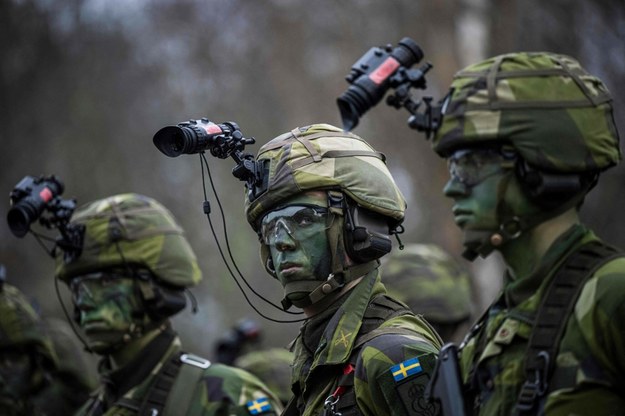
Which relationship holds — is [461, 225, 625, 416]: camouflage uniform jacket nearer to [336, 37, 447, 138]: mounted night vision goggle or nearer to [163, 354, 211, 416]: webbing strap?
[336, 37, 447, 138]: mounted night vision goggle

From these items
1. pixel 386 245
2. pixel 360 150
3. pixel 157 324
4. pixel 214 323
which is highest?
pixel 360 150

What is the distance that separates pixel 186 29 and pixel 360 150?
18608mm

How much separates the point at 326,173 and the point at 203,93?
1841 centimetres

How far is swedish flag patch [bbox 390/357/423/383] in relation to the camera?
5.29m

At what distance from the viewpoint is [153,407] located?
7.60 m

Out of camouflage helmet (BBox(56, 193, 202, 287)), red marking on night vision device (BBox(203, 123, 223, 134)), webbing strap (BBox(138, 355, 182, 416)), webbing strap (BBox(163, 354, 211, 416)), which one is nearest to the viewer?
red marking on night vision device (BBox(203, 123, 223, 134))

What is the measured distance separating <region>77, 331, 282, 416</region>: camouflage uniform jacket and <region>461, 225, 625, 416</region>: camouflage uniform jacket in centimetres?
302

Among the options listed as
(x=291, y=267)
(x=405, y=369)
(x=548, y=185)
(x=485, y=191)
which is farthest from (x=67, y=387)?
(x=548, y=185)

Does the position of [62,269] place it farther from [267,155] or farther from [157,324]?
[267,155]

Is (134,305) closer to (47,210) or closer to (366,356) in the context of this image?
(47,210)

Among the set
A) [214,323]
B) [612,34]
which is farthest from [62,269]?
[214,323]

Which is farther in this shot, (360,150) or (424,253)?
(424,253)

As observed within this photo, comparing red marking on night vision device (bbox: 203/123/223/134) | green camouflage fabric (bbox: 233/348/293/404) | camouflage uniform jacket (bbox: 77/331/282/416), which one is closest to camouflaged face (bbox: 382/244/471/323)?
green camouflage fabric (bbox: 233/348/293/404)

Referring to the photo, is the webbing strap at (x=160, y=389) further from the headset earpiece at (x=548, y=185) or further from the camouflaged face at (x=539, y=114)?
the headset earpiece at (x=548, y=185)
